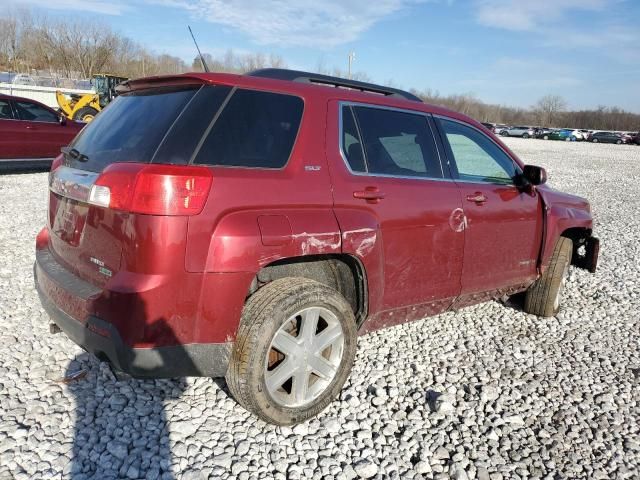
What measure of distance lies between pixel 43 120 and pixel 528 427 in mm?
11064

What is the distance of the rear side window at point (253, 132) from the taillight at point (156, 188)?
122 mm

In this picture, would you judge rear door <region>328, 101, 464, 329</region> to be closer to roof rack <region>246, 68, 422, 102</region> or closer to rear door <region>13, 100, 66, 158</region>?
roof rack <region>246, 68, 422, 102</region>

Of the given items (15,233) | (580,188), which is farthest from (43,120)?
(580,188)

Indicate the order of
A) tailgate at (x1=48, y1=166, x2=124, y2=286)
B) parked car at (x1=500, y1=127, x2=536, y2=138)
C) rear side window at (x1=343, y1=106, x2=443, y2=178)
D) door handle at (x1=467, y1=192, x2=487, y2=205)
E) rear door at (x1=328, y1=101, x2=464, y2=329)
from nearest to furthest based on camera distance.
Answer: tailgate at (x1=48, y1=166, x2=124, y2=286), rear door at (x1=328, y1=101, x2=464, y2=329), rear side window at (x1=343, y1=106, x2=443, y2=178), door handle at (x1=467, y1=192, x2=487, y2=205), parked car at (x1=500, y1=127, x2=536, y2=138)

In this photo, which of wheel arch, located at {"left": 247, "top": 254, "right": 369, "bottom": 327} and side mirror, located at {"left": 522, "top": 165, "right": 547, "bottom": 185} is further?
side mirror, located at {"left": 522, "top": 165, "right": 547, "bottom": 185}

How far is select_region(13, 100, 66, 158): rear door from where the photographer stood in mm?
→ 10267

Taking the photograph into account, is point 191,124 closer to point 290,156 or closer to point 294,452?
point 290,156

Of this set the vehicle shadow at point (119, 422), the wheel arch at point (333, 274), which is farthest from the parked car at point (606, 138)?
the vehicle shadow at point (119, 422)

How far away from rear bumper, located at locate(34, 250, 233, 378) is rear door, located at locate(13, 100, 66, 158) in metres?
9.32

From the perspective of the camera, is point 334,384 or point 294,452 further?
point 334,384

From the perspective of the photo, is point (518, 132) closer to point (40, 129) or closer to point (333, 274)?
point (40, 129)

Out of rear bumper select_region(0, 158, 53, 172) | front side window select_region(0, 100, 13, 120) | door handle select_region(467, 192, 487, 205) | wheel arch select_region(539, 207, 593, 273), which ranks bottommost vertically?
rear bumper select_region(0, 158, 53, 172)

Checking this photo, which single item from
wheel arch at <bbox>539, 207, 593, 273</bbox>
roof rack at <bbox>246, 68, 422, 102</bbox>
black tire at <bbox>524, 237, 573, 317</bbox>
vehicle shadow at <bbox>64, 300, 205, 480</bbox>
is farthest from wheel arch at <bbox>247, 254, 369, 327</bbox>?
black tire at <bbox>524, 237, 573, 317</bbox>

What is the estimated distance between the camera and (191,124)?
2.36 m
